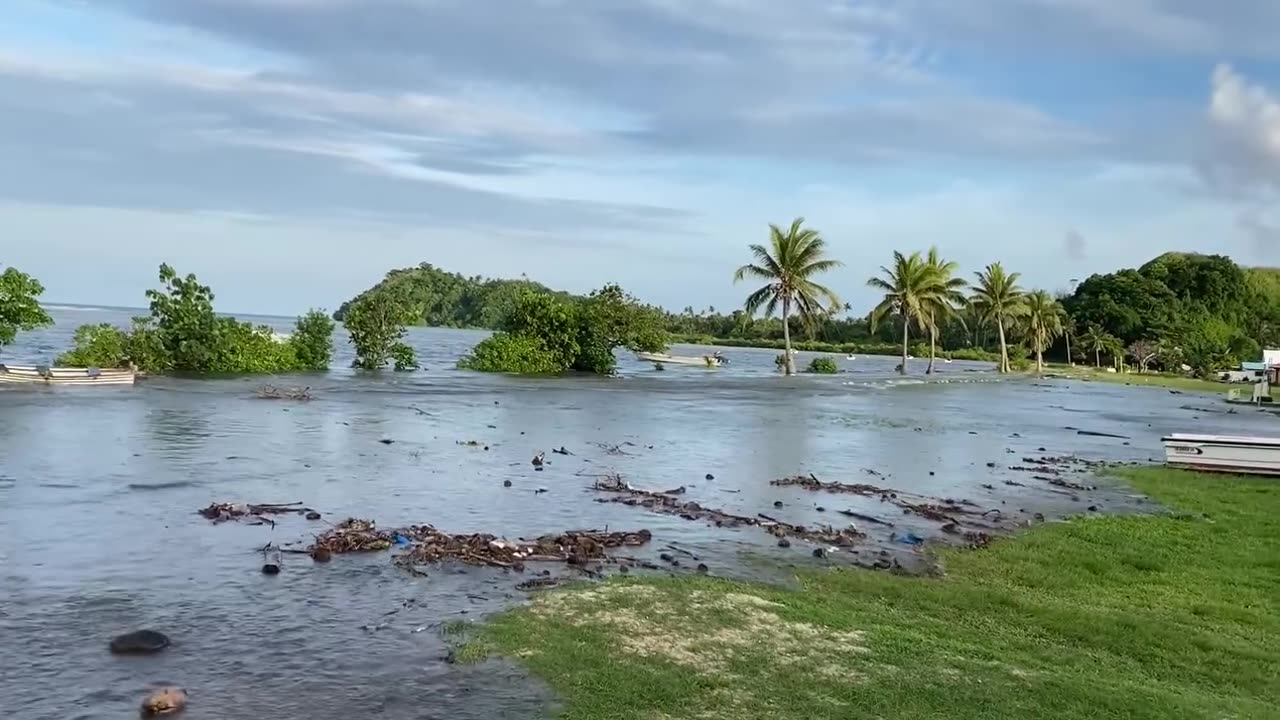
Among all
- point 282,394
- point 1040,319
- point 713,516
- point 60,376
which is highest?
point 1040,319

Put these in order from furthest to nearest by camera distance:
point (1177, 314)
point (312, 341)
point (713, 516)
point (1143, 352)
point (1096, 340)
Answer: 1. point (1177, 314)
2. point (1096, 340)
3. point (1143, 352)
4. point (312, 341)
5. point (713, 516)

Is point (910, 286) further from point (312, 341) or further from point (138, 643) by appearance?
point (138, 643)

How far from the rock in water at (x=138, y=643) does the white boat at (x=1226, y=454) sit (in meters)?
21.9

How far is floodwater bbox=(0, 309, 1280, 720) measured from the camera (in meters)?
7.56

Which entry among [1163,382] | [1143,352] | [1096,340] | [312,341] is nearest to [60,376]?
[312,341]

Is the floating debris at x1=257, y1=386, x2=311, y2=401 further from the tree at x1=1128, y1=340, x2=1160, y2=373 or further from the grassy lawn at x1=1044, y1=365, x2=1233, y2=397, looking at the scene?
the tree at x1=1128, y1=340, x2=1160, y2=373

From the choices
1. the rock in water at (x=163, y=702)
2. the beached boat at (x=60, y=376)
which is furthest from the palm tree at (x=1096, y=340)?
the rock in water at (x=163, y=702)

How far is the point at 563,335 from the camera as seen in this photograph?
188 feet

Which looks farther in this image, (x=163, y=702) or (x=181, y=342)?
(x=181, y=342)

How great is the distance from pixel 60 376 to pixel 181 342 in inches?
346

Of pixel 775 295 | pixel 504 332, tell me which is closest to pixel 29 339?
pixel 504 332

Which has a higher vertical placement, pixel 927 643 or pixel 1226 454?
pixel 1226 454

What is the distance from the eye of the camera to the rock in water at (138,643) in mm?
7918

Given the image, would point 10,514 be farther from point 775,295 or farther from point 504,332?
point 775,295
